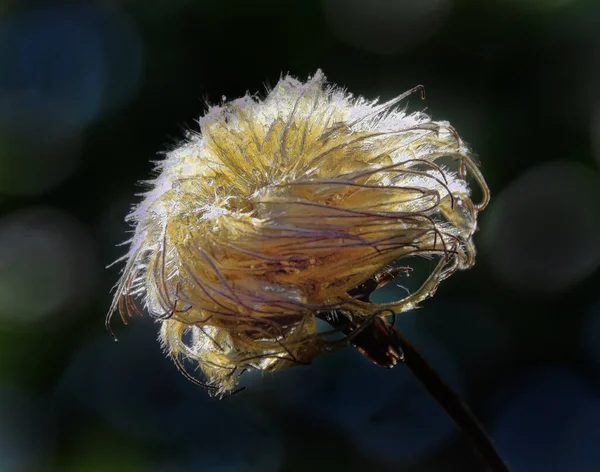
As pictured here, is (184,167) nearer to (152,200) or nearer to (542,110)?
(152,200)

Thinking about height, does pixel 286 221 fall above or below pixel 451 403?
above

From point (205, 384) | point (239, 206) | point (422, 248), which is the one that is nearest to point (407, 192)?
point (422, 248)

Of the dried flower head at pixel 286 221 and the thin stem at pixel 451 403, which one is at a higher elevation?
the dried flower head at pixel 286 221

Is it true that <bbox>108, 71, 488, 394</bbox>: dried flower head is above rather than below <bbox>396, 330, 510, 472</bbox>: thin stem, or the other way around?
above
